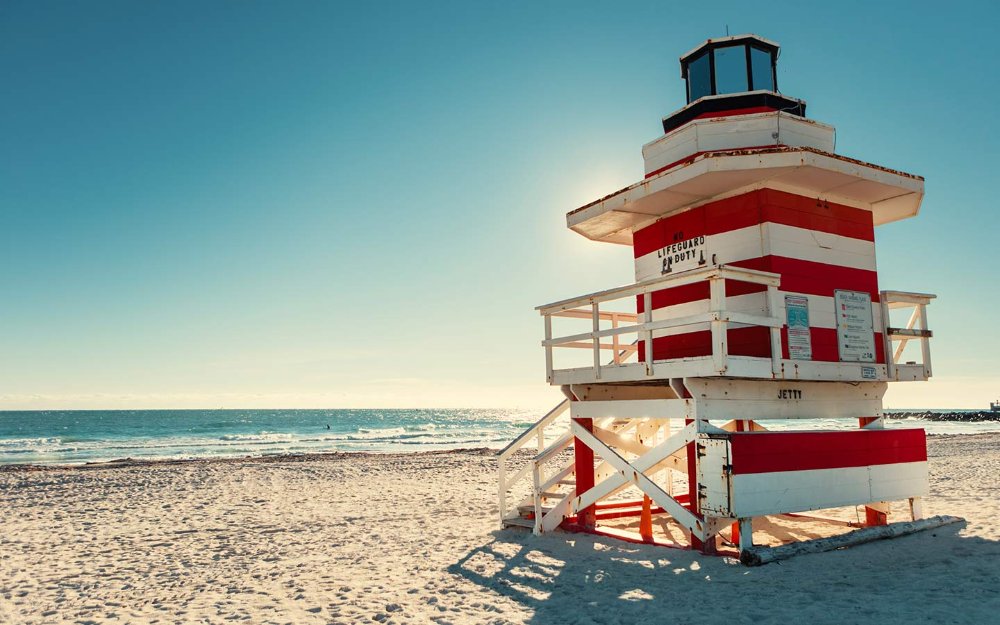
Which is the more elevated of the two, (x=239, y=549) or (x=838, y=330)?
(x=838, y=330)

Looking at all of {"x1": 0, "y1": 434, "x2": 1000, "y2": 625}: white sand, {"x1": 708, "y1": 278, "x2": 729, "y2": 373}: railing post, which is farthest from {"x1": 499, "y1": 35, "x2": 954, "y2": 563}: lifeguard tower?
{"x1": 0, "y1": 434, "x2": 1000, "y2": 625}: white sand

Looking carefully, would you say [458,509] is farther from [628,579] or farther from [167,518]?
[628,579]

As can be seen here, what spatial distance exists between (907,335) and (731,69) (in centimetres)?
424

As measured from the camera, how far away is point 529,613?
5.93m

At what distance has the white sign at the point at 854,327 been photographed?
27.5ft

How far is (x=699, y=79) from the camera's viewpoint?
9.27 metres

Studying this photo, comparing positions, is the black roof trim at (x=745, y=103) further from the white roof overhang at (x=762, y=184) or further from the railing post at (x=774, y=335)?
the railing post at (x=774, y=335)

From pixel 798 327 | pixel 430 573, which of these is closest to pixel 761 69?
pixel 798 327

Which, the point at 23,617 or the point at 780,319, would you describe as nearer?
the point at 23,617

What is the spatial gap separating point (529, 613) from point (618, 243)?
6.38 m

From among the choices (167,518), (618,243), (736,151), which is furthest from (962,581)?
(167,518)

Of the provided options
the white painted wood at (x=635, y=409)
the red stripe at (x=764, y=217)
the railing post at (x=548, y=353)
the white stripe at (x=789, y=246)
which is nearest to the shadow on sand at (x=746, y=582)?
the white painted wood at (x=635, y=409)

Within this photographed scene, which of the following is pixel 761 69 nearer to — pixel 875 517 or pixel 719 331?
pixel 719 331

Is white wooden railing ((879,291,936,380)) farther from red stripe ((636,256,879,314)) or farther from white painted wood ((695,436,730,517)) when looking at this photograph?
white painted wood ((695,436,730,517))
